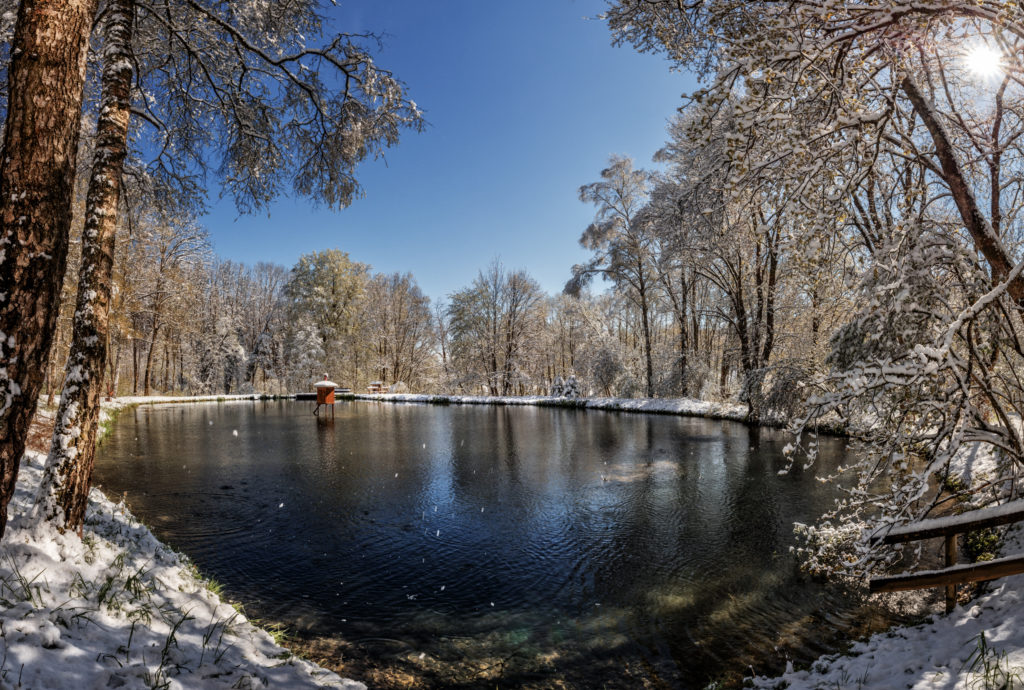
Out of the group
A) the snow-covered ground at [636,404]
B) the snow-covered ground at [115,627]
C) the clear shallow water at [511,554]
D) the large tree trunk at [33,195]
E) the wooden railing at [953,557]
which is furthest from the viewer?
the snow-covered ground at [636,404]

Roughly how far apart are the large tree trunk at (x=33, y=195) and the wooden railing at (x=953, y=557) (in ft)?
17.6

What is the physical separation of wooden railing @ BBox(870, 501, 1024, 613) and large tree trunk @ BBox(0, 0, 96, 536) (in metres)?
5.36

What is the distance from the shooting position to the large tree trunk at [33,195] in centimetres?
239

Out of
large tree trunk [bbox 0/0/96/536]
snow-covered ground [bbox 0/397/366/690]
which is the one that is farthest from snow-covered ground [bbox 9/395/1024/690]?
large tree trunk [bbox 0/0/96/536]

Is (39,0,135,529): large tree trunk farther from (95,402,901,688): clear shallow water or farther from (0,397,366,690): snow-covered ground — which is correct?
(95,402,901,688): clear shallow water

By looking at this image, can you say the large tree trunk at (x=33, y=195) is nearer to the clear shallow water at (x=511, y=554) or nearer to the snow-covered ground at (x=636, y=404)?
the clear shallow water at (x=511, y=554)

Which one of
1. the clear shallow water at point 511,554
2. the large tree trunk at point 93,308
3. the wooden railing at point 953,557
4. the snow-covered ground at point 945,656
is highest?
the large tree trunk at point 93,308

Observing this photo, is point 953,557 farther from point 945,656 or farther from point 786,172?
point 786,172

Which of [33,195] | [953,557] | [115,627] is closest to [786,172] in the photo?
[953,557]

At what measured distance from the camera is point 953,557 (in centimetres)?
340

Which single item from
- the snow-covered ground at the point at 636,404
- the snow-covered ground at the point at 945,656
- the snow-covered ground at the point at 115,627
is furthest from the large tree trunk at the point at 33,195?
the snow-covered ground at the point at 636,404

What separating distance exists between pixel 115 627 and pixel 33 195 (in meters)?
2.71

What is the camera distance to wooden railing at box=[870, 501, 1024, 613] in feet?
9.00

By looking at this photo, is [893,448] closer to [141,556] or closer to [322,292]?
[141,556]
